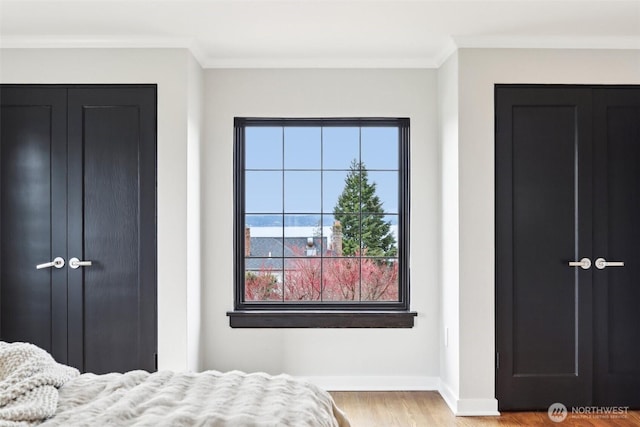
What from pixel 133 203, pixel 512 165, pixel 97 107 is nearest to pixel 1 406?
pixel 133 203

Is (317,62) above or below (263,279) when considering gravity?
above

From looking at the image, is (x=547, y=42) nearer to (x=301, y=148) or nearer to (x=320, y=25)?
(x=320, y=25)

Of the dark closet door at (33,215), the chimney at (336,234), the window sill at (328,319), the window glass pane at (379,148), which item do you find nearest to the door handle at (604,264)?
the window sill at (328,319)

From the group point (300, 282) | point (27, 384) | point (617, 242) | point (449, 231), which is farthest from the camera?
point (300, 282)

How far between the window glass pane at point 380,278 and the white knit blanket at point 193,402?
86.2 inches

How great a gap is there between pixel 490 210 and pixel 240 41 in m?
2.06

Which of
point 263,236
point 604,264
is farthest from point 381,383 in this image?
point 604,264

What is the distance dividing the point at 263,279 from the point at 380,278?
3.05 ft

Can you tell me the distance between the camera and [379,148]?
446 centimetres

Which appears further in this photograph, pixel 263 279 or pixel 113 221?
pixel 263 279

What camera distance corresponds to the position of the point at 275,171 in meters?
4.46

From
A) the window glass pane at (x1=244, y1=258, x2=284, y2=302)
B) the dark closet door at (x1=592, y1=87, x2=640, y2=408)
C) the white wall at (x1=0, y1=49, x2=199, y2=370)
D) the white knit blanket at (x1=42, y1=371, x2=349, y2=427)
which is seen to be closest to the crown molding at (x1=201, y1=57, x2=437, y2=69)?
the white wall at (x1=0, y1=49, x2=199, y2=370)

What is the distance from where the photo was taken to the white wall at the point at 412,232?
432 centimetres

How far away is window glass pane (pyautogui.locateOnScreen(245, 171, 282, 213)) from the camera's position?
445 cm
